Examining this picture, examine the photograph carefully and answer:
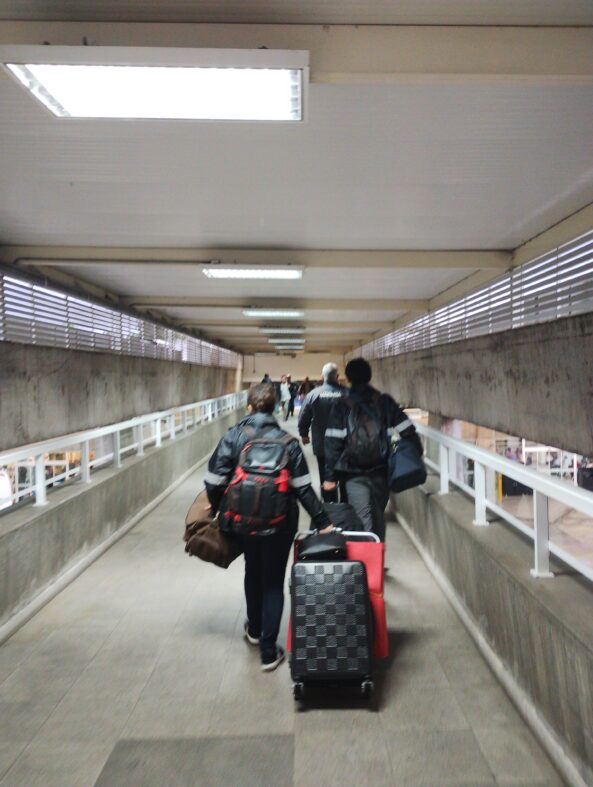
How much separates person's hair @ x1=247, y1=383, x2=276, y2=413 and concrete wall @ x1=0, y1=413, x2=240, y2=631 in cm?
195

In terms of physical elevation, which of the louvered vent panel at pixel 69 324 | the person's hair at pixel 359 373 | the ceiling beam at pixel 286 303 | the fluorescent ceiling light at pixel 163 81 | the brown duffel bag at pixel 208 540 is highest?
the ceiling beam at pixel 286 303

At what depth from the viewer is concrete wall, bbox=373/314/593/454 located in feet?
12.9

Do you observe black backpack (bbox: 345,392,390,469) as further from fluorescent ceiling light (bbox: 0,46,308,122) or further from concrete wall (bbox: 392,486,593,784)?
fluorescent ceiling light (bbox: 0,46,308,122)

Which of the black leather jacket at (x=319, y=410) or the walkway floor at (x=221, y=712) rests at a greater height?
the black leather jacket at (x=319, y=410)

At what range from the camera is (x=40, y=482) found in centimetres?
456

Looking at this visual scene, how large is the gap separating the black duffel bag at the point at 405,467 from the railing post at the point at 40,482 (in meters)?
2.73

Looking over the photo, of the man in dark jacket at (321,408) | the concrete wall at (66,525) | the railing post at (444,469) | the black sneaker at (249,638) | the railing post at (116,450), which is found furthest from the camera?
the railing post at (116,450)

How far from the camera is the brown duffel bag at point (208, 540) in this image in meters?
3.44

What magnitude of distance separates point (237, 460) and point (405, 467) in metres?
1.36

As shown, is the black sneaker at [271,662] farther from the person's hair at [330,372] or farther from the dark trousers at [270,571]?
the person's hair at [330,372]

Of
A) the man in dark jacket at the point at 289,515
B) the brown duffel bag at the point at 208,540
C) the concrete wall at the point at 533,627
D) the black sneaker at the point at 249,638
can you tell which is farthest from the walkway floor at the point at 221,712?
the brown duffel bag at the point at 208,540

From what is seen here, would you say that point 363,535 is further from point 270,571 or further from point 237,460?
point 237,460

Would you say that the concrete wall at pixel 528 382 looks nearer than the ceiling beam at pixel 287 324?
Answer: Yes

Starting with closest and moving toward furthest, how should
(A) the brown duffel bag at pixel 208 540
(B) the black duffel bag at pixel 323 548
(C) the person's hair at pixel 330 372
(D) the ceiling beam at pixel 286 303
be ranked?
(B) the black duffel bag at pixel 323 548 → (A) the brown duffel bag at pixel 208 540 → (C) the person's hair at pixel 330 372 → (D) the ceiling beam at pixel 286 303
